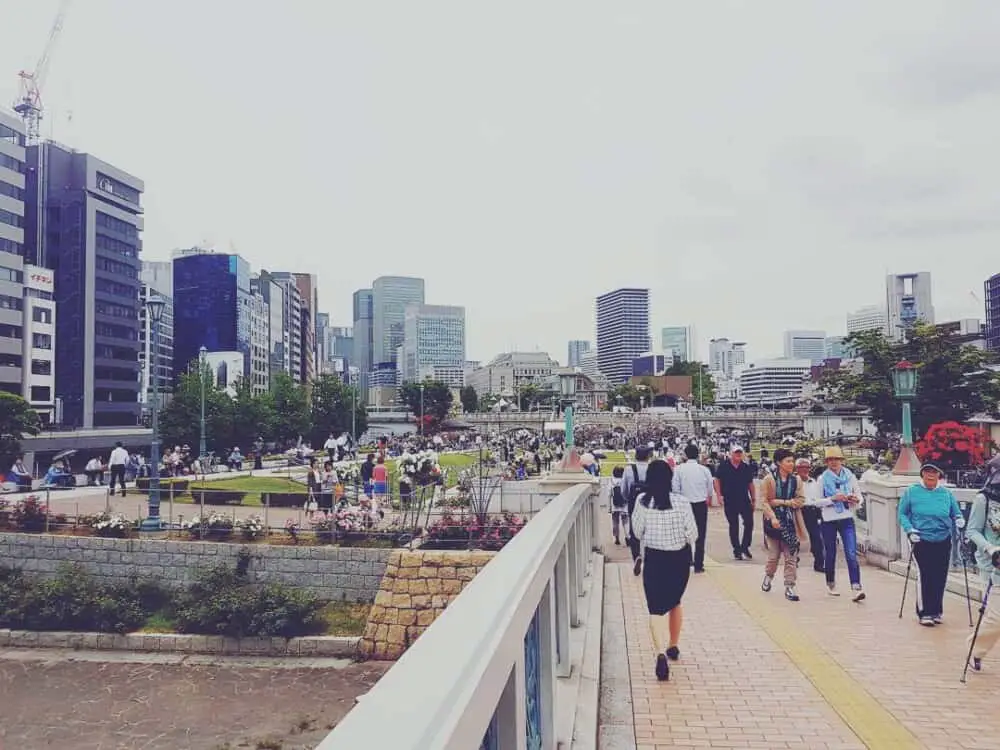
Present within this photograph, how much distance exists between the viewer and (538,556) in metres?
2.92

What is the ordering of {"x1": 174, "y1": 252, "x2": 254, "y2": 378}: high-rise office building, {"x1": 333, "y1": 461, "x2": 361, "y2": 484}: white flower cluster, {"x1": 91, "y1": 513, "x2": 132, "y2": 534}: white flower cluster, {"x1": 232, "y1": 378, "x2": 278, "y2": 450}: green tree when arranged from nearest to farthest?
{"x1": 91, "y1": 513, "x2": 132, "y2": 534}: white flower cluster, {"x1": 333, "y1": 461, "x2": 361, "y2": 484}: white flower cluster, {"x1": 232, "y1": 378, "x2": 278, "y2": 450}: green tree, {"x1": 174, "y1": 252, "x2": 254, "y2": 378}: high-rise office building

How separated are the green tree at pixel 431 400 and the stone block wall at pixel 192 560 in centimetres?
5703

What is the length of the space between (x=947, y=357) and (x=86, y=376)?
58768mm

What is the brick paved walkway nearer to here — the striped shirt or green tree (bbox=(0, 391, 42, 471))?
the striped shirt

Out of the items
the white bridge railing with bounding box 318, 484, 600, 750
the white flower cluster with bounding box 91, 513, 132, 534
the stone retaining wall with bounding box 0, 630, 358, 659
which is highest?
the white bridge railing with bounding box 318, 484, 600, 750

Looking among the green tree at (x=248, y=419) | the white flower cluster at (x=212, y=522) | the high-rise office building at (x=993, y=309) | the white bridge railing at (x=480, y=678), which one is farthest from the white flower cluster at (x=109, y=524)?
the high-rise office building at (x=993, y=309)

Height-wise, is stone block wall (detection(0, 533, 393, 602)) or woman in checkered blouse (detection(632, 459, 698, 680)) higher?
woman in checkered blouse (detection(632, 459, 698, 680))

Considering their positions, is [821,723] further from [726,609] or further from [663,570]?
[726,609]

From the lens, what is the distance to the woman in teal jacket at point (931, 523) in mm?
6539

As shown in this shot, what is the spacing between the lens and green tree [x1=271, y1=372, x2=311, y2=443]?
4834 cm

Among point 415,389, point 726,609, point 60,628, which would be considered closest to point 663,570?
point 726,609

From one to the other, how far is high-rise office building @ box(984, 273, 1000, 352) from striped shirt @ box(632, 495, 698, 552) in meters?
106

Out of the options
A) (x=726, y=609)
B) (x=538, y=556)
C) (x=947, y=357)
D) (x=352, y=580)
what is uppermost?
(x=947, y=357)

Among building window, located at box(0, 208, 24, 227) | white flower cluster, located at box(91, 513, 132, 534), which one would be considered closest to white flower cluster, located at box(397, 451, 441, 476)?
white flower cluster, located at box(91, 513, 132, 534)
